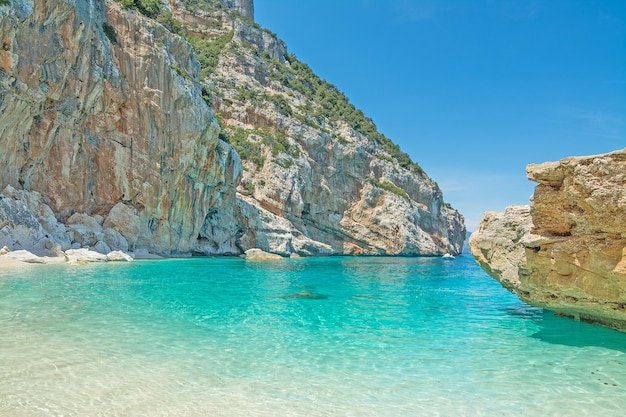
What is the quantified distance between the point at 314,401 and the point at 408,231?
69117 mm

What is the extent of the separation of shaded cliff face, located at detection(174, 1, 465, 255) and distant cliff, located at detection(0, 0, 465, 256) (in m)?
0.26

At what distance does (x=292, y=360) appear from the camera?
7.96 metres

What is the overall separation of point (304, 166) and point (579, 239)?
5871cm

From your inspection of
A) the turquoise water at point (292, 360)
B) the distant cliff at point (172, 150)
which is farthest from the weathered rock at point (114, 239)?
the turquoise water at point (292, 360)

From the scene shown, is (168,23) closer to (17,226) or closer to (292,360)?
(17,226)

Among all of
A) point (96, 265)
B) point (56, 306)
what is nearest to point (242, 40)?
point (96, 265)

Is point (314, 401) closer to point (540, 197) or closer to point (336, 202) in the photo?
point (540, 197)

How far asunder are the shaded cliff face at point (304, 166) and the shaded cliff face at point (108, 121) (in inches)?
476

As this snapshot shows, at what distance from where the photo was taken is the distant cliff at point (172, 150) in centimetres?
2945

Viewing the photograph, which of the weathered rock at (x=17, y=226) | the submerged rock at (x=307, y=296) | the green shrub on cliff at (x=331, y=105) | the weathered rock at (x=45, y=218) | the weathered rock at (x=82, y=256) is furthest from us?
the green shrub on cliff at (x=331, y=105)

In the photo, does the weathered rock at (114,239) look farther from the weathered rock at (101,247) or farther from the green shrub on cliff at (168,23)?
the green shrub on cliff at (168,23)

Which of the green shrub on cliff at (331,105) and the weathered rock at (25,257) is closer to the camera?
the weathered rock at (25,257)

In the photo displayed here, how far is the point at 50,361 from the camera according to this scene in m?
7.15

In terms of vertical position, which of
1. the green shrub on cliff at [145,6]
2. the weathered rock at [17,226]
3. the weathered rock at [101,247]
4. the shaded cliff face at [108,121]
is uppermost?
the green shrub on cliff at [145,6]
